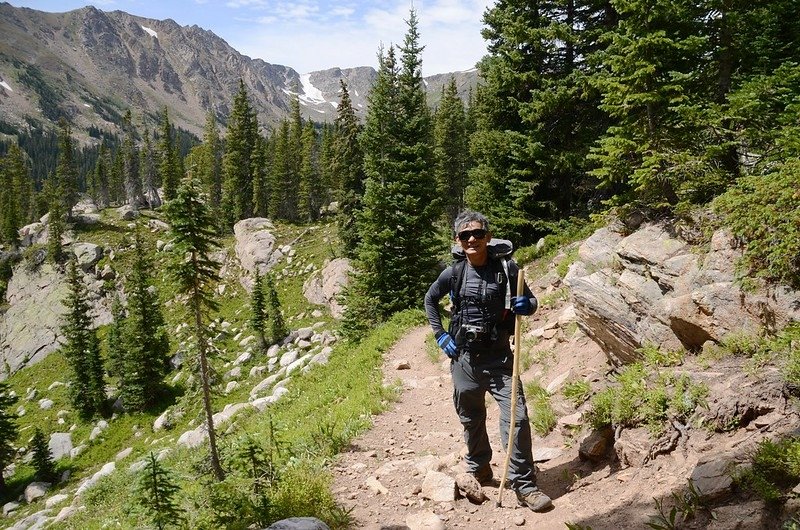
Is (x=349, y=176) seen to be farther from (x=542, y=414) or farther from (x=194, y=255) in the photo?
(x=542, y=414)

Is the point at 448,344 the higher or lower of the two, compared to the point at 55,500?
higher

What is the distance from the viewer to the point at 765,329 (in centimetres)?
536

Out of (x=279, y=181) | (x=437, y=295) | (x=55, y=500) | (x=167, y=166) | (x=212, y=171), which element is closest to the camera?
(x=437, y=295)

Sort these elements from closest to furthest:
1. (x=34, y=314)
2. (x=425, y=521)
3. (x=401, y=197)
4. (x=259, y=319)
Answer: (x=425, y=521)
(x=401, y=197)
(x=259, y=319)
(x=34, y=314)

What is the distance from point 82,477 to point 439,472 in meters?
35.0

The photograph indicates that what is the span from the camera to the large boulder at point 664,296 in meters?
5.61

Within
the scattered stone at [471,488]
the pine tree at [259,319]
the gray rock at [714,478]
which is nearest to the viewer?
the gray rock at [714,478]

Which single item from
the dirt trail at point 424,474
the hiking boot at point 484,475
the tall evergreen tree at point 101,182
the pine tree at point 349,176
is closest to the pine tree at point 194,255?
the dirt trail at point 424,474

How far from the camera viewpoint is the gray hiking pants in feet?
17.5

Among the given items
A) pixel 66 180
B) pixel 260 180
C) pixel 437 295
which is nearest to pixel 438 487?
pixel 437 295

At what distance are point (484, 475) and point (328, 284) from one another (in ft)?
118

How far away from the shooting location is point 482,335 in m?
5.61

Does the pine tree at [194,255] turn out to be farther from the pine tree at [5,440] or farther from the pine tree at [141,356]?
the pine tree at [5,440]

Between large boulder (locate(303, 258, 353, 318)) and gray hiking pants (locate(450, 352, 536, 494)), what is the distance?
105 ft
